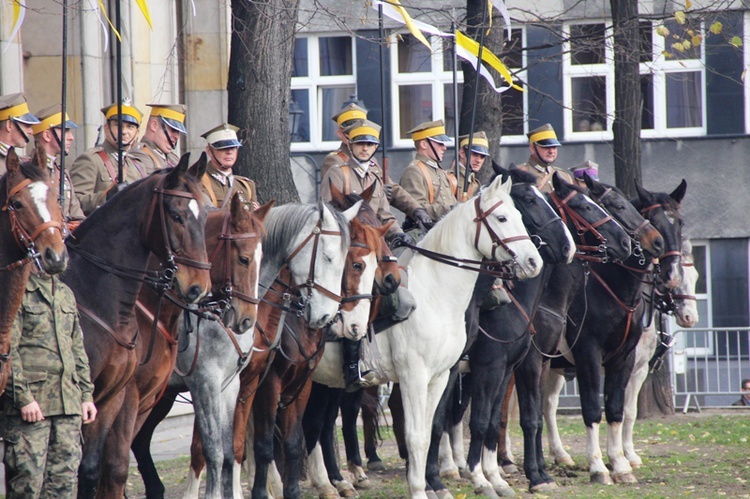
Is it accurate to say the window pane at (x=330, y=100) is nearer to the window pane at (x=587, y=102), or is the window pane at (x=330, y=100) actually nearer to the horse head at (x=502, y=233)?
the window pane at (x=587, y=102)

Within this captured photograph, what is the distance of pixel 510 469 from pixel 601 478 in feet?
3.44

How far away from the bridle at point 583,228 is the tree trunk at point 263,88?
8.33ft

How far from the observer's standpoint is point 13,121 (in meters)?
8.15

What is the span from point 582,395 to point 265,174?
12.1ft

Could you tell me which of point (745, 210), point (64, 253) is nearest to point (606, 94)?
point (745, 210)

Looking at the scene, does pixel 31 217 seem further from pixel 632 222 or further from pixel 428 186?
pixel 632 222

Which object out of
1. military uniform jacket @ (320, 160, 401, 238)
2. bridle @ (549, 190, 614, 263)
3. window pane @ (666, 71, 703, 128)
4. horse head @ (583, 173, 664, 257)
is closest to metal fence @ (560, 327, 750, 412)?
window pane @ (666, 71, 703, 128)

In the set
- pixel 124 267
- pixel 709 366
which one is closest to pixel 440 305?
pixel 124 267

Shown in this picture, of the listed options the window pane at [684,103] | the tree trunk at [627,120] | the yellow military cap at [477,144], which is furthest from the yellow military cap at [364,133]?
the window pane at [684,103]

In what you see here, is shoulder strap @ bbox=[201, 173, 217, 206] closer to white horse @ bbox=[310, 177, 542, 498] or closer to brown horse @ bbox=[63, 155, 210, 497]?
white horse @ bbox=[310, 177, 542, 498]

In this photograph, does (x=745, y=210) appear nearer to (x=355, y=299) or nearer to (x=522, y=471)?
(x=522, y=471)

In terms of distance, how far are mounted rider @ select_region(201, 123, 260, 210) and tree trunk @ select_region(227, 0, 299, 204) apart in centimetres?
102

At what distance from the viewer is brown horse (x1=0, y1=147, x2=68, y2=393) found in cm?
623

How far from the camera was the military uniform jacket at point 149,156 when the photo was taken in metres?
10.1
